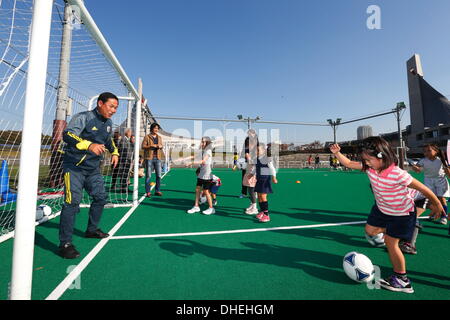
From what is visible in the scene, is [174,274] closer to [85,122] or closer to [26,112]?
[26,112]

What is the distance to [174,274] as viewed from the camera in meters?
2.23

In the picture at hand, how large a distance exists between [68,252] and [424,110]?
6454 cm

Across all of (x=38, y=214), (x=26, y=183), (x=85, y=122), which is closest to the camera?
(x=26, y=183)

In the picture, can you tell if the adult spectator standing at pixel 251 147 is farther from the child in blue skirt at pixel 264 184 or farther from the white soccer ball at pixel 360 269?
the white soccer ball at pixel 360 269

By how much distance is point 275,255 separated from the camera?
2.74 m

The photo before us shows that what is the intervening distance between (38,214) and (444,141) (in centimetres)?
5957

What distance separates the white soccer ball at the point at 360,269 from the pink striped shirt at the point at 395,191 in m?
0.59

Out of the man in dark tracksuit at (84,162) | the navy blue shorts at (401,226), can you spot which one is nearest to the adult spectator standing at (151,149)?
the man in dark tracksuit at (84,162)

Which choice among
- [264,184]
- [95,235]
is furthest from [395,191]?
[95,235]

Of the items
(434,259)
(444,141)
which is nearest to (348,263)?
(434,259)

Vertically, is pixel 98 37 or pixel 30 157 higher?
pixel 98 37

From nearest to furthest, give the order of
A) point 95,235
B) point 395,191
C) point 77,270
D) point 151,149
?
point 395,191 → point 77,270 → point 95,235 → point 151,149

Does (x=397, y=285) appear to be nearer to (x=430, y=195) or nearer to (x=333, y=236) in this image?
(x=430, y=195)
